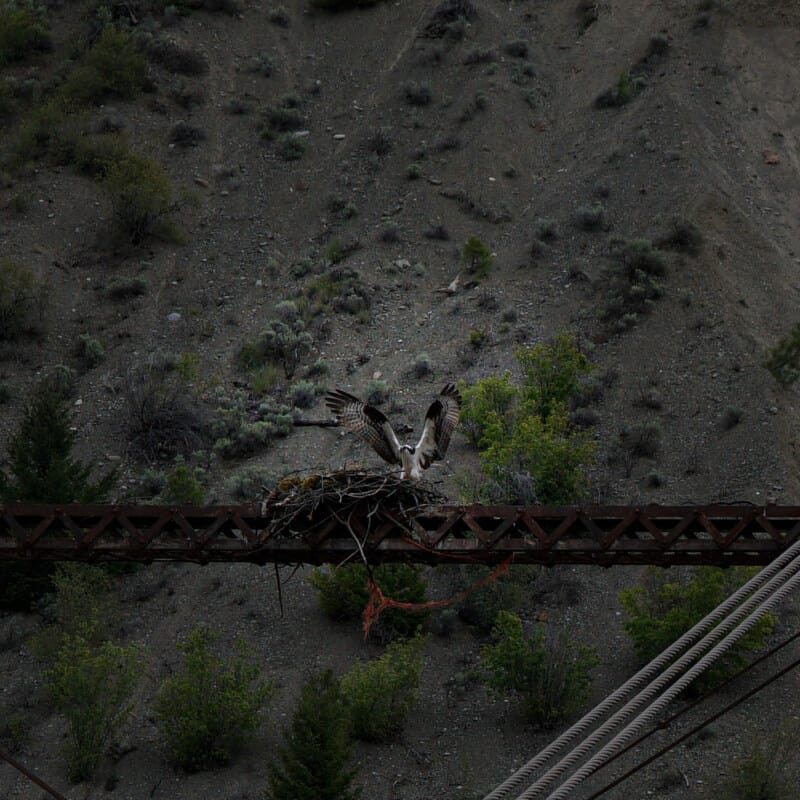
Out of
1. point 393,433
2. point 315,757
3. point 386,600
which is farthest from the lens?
point 315,757

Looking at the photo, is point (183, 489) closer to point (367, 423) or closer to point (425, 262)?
point (367, 423)

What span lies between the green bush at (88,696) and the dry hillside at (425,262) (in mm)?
533

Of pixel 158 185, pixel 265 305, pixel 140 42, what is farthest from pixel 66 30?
pixel 265 305

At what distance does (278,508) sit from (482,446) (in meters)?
13.2

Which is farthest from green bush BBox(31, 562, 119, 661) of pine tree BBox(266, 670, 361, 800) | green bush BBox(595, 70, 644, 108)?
green bush BBox(595, 70, 644, 108)

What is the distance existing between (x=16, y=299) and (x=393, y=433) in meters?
22.5

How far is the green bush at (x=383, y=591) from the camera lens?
25.4 metres

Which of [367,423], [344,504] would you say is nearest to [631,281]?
[367,423]

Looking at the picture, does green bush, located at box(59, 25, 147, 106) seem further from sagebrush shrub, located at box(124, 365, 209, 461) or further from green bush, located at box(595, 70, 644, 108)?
sagebrush shrub, located at box(124, 365, 209, 461)

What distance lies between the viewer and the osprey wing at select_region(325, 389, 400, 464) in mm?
17562

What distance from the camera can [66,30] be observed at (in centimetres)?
5109

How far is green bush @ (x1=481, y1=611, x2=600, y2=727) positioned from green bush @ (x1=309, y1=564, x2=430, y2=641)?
81.0 inches

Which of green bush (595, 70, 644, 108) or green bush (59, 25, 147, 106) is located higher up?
Result: green bush (595, 70, 644, 108)

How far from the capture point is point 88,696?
915 inches
